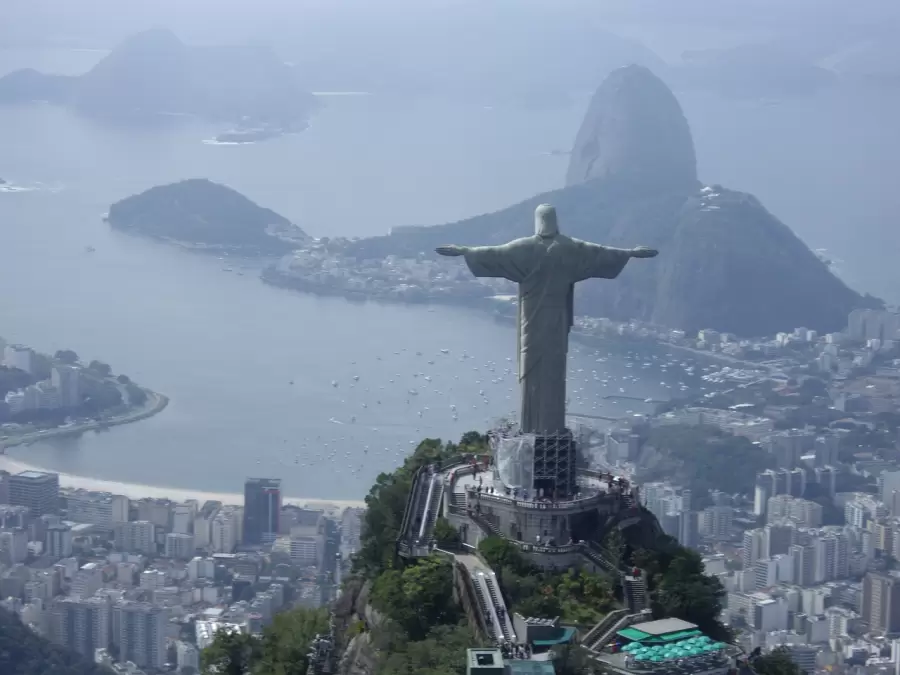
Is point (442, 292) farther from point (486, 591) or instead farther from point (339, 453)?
point (486, 591)

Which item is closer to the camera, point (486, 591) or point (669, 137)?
point (486, 591)

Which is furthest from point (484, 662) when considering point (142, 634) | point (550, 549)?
point (142, 634)


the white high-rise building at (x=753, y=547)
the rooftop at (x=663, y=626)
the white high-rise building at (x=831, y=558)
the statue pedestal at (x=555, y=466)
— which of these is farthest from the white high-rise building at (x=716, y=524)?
the rooftop at (x=663, y=626)

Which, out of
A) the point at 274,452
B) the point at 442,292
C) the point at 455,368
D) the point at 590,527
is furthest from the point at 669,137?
the point at 590,527

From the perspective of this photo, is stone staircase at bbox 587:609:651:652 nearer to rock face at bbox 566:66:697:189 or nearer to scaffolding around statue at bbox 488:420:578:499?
scaffolding around statue at bbox 488:420:578:499

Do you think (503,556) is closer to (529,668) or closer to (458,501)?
(458,501)

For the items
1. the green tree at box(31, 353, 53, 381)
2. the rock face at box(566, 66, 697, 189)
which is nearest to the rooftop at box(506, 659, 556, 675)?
the green tree at box(31, 353, 53, 381)
